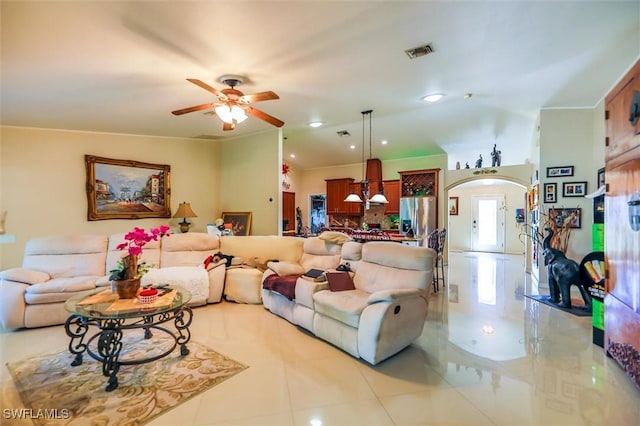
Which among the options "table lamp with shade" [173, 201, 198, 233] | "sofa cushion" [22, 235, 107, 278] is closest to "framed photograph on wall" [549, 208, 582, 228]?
"table lamp with shade" [173, 201, 198, 233]

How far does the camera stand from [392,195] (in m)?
8.50

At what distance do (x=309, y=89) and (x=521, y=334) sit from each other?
12.4ft

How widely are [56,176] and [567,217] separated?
27.7 ft

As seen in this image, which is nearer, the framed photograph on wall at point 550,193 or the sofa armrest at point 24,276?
the sofa armrest at point 24,276

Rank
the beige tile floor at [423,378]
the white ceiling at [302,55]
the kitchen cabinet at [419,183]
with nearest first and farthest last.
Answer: the beige tile floor at [423,378] → the white ceiling at [302,55] → the kitchen cabinet at [419,183]

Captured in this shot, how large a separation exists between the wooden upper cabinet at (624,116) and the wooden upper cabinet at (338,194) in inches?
265

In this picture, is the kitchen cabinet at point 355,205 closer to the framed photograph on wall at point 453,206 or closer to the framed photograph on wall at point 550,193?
the framed photograph on wall at point 453,206

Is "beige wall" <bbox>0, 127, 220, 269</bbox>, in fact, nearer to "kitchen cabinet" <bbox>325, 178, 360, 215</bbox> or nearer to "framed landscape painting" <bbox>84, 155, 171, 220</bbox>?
"framed landscape painting" <bbox>84, 155, 171, 220</bbox>

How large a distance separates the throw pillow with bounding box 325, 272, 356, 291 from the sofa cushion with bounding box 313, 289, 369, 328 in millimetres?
89

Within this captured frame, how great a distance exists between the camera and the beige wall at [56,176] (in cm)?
455

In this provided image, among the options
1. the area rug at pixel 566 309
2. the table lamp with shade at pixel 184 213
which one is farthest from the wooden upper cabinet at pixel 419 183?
the table lamp with shade at pixel 184 213

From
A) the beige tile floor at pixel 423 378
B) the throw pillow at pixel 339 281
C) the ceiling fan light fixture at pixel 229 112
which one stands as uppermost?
the ceiling fan light fixture at pixel 229 112

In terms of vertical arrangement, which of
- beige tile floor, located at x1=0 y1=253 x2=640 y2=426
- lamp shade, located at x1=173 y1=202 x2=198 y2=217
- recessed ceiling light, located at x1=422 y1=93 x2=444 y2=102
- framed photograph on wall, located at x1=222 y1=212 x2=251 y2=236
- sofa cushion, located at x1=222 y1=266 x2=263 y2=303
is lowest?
beige tile floor, located at x1=0 y1=253 x2=640 y2=426

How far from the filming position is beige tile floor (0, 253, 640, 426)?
1.98 meters
